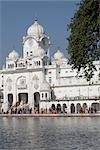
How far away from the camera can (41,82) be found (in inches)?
2798

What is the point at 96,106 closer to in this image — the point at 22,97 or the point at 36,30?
the point at 22,97

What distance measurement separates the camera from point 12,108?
227 ft

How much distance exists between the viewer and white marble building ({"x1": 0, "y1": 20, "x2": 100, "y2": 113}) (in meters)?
65.8

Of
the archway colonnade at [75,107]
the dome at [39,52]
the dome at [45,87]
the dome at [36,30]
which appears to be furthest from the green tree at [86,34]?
the dome at [36,30]

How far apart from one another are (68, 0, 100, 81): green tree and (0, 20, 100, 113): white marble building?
4368cm

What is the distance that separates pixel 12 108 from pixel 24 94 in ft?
19.5

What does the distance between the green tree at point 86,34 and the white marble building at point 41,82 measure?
143 ft

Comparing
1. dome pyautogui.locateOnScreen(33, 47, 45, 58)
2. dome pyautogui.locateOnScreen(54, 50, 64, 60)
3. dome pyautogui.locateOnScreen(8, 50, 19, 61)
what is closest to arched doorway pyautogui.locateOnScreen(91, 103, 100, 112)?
dome pyautogui.locateOnScreen(33, 47, 45, 58)

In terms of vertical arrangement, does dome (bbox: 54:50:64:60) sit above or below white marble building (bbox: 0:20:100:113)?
above

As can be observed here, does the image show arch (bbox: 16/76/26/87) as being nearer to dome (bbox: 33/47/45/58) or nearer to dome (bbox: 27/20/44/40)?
dome (bbox: 33/47/45/58)

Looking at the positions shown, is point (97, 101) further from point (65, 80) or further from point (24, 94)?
point (24, 94)

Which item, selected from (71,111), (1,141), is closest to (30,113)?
(71,111)

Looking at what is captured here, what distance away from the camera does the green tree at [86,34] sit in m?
18.6

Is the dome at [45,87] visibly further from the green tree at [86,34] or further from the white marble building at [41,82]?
the green tree at [86,34]
